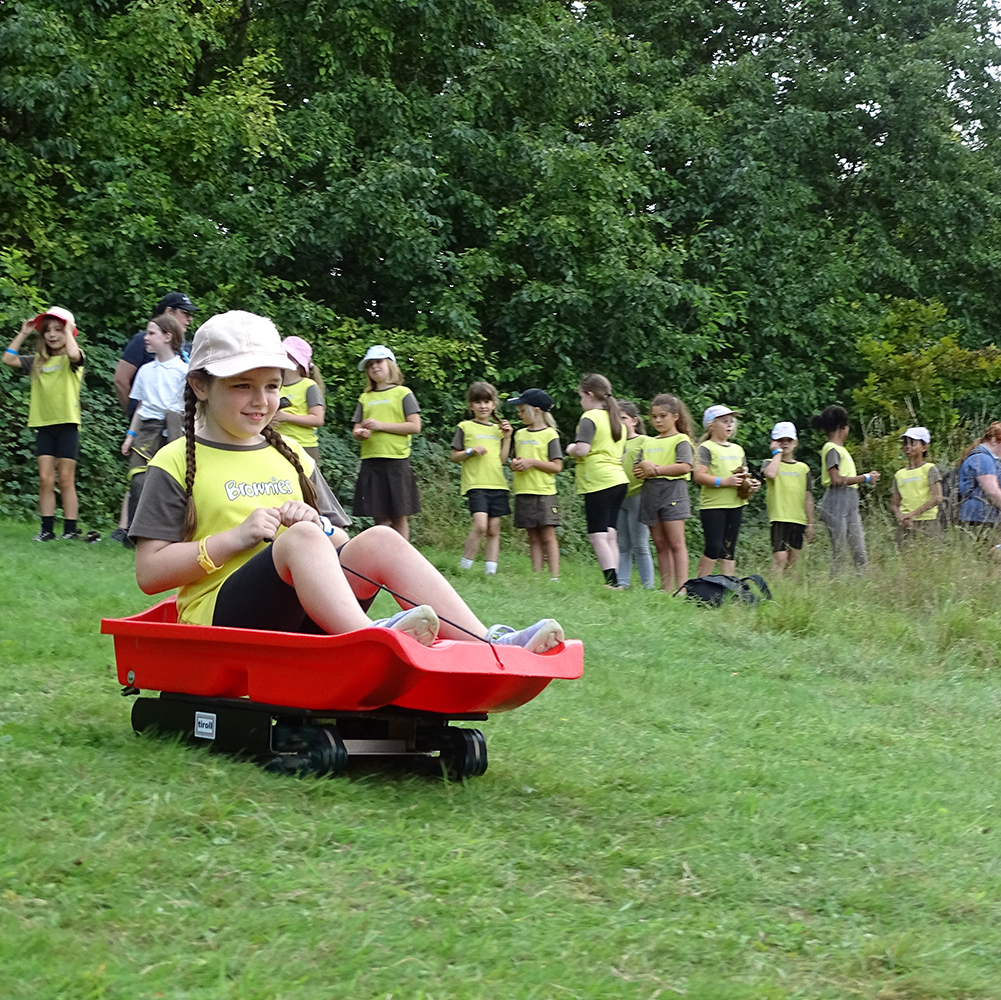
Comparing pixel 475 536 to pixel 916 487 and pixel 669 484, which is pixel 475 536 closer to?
pixel 669 484

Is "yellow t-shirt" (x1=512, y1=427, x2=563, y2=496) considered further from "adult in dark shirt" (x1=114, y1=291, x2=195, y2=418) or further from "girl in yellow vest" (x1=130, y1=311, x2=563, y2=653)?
"girl in yellow vest" (x1=130, y1=311, x2=563, y2=653)

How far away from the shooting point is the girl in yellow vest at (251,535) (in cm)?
407

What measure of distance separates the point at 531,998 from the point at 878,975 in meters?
0.85

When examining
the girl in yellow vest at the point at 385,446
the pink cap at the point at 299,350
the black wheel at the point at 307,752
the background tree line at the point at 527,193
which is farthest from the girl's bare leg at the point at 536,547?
the black wheel at the point at 307,752

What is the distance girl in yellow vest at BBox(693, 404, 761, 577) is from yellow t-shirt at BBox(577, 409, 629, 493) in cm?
70

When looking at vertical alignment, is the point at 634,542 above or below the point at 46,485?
below

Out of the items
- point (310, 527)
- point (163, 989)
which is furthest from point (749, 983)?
point (310, 527)

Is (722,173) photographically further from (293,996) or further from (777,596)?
(293,996)

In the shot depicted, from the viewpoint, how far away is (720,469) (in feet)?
38.2

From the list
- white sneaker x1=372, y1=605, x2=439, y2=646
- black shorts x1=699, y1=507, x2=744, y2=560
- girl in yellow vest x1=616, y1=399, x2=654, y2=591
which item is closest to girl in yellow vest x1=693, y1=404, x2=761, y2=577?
black shorts x1=699, y1=507, x2=744, y2=560

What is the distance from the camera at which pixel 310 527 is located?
4.05m

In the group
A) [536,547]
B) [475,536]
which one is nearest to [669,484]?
[536,547]

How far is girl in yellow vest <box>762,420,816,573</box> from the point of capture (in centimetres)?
1264

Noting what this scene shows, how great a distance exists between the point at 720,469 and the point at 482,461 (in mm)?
2121
